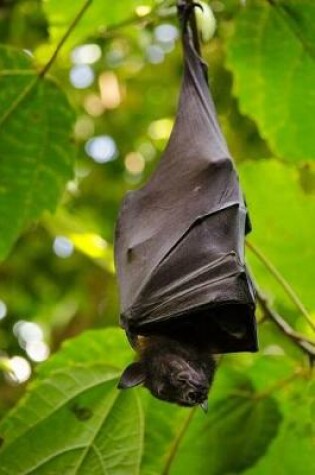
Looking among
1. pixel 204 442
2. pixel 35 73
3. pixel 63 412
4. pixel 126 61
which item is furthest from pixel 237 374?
pixel 126 61

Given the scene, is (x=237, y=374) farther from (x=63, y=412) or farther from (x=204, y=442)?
(x=63, y=412)

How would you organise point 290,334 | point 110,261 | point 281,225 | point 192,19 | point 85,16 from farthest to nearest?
1. point 110,261
2. point 281,225
3. point 85,16
4. point 192,19
5. point 290,334

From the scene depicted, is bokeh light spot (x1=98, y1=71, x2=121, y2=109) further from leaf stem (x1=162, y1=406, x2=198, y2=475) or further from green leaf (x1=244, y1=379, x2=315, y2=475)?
leaf stem (x1=162, y1=406, x2=198, y2=475)

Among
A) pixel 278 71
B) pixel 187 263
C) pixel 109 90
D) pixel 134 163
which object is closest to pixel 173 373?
pixel 187 263

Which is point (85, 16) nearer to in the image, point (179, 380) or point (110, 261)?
point (110, 261)

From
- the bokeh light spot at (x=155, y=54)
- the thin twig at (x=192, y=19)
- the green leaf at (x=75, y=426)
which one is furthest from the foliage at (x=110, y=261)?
the bokeh light spot at (x=155, y=54)

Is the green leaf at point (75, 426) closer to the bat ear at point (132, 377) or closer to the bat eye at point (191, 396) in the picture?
the bat ear at point (132, 377)
